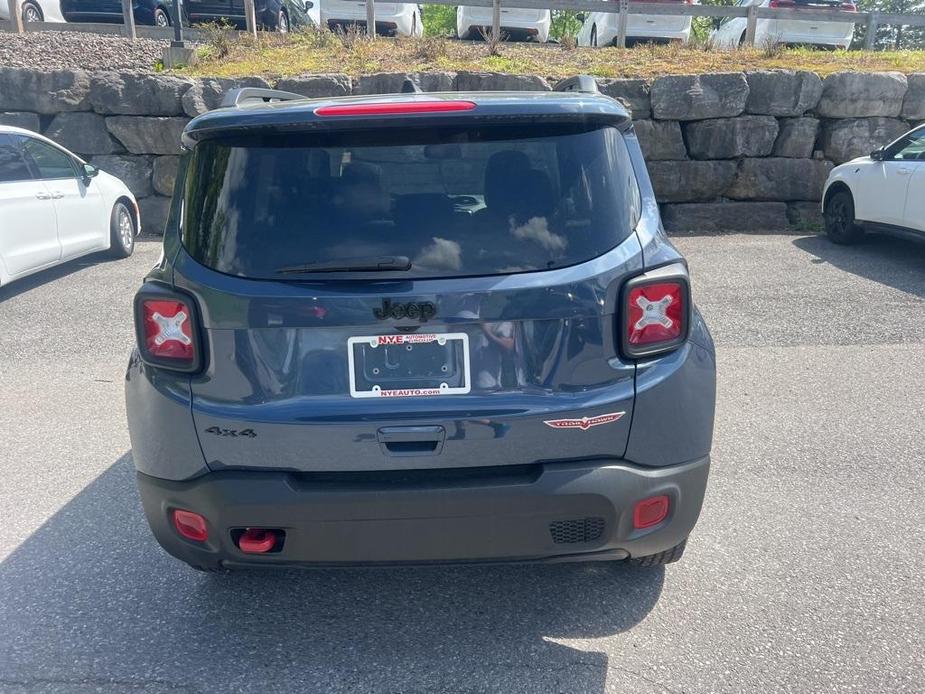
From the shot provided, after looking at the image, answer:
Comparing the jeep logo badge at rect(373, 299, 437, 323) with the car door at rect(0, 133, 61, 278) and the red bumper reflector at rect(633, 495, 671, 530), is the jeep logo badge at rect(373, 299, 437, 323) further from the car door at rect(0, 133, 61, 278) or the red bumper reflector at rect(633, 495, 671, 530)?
the car door at rect(0, 133, 61, 278)

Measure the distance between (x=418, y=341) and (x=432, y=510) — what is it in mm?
516

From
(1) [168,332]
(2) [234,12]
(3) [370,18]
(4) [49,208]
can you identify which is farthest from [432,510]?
(2) [234,12]

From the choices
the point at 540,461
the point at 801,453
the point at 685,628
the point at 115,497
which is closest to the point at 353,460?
the point at 540,461

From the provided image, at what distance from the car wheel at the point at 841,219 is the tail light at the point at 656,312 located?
804 centimetres

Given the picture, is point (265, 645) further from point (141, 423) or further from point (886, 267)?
point (886, 267)

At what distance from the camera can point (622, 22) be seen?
46.5ft

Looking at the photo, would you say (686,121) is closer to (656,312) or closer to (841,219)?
(841,219)

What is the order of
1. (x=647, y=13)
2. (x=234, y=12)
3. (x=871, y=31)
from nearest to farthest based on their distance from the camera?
(x=871, y=31) → (x=647, y=13) → (x=234, y=12)

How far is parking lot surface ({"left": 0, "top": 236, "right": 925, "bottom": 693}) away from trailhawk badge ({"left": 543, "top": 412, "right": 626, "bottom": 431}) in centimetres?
22

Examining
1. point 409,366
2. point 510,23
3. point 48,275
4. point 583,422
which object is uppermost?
point 510,23

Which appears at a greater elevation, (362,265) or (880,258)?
(362,265)

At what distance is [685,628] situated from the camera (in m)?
2.95

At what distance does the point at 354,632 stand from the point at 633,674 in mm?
995

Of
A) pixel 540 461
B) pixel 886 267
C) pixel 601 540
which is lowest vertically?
pixel 886 267
